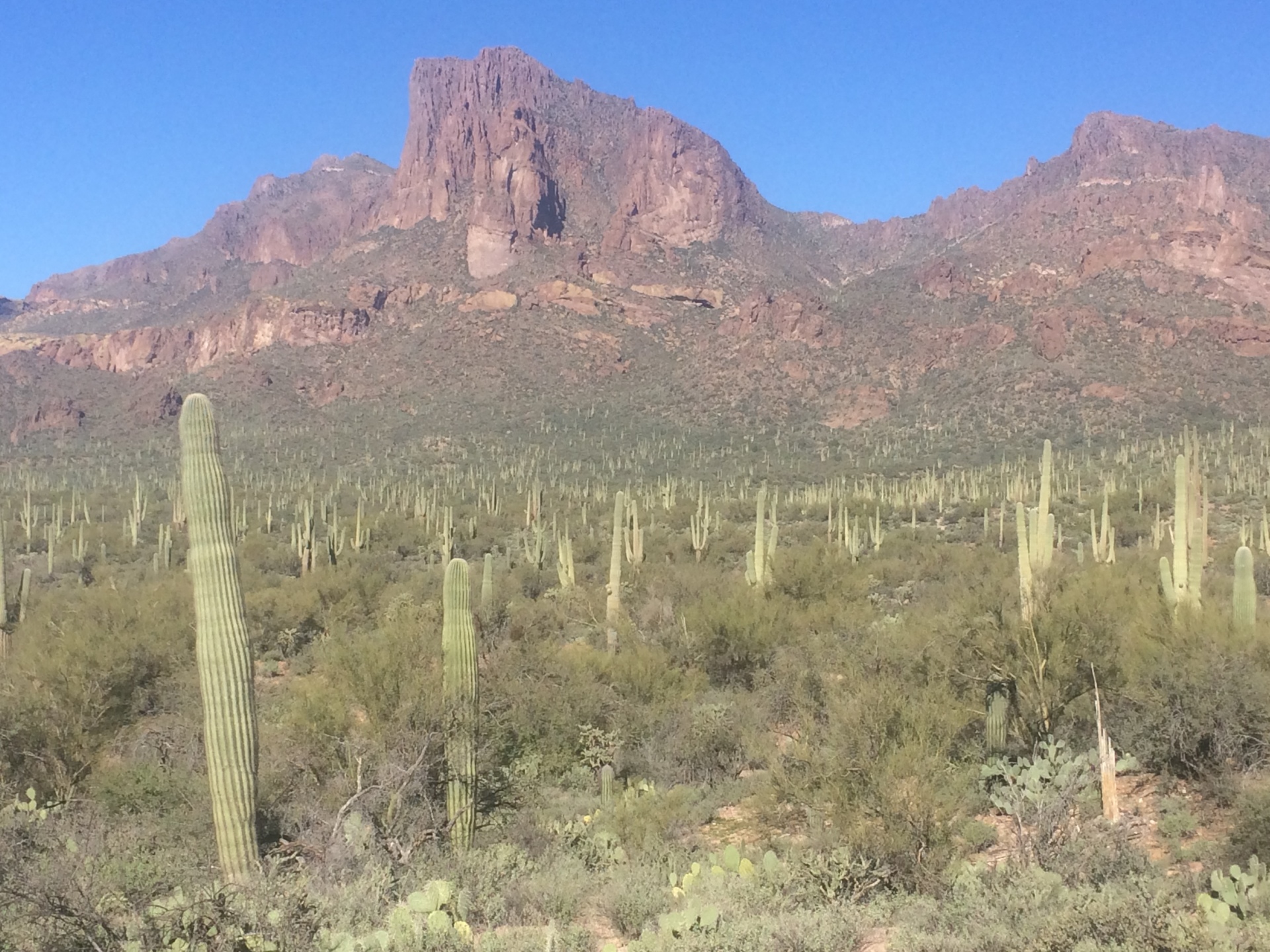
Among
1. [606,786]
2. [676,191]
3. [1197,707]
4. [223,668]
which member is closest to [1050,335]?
[1197,707]

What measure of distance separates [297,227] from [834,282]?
9919 cm

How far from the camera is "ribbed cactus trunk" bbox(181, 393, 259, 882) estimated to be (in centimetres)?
609

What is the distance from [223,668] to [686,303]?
92400 mm

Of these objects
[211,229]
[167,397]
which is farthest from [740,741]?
[211,229]

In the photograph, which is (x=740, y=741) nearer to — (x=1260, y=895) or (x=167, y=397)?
(x=1260, y=895)

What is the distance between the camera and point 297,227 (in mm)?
158750

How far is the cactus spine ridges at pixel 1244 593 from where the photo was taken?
10.0m

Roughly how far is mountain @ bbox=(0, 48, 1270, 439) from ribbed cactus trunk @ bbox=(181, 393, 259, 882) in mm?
59083

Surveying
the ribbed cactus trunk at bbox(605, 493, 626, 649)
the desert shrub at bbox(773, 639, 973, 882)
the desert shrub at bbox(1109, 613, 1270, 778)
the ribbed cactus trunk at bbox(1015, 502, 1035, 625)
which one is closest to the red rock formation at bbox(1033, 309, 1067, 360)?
the ribbed cactus trunk at bbox(605, 493, 626, 649)

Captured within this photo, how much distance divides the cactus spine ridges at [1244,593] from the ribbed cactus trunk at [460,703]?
8.40m

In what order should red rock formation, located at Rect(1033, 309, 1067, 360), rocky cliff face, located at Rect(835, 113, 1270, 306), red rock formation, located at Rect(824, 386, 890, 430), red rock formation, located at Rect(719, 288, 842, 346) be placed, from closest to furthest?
red rock formation, located at Rect(1033, 309, 1067, 360) < red rock formation, located at Rect(824, 386, 890, 430) < red rock formation, located at Rect(719, 288, 842, 346) < rocky cliff face, located at Rect(835, 113, 1270, 306)

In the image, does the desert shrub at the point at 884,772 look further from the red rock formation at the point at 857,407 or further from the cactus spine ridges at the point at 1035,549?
the red rock formation at the point at 857,407

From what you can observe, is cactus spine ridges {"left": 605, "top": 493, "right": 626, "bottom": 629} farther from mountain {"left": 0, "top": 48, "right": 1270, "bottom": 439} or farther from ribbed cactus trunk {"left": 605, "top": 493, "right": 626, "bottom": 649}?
mountain {"left": 0, "top": 48, "right": 1270, "bottom": 439}

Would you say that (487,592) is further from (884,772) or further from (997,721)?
(884,772)
